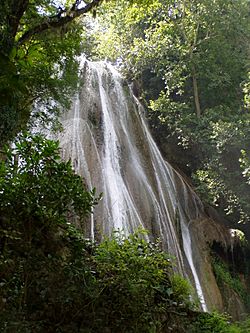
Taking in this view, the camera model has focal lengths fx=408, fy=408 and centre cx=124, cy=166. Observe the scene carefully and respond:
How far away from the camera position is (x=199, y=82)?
17.8 meters

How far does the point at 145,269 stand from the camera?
4082mm

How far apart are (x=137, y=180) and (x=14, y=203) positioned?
8703mm

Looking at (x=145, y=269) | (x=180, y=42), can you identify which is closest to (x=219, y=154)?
(x=180, y=42)

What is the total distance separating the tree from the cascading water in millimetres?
2422

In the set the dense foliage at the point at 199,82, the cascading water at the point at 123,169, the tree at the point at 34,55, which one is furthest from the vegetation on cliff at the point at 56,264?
the dense foliage at the point at 199,82

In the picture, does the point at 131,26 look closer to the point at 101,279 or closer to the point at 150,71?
the point at 150,71

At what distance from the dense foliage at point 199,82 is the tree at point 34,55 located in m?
7.54

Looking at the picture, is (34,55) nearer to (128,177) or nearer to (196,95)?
(128,177)

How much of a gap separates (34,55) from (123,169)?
6.13m

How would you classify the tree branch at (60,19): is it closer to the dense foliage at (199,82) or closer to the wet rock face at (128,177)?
the wet rock face at (128,177)

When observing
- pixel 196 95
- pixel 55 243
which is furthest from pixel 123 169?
pixel 55 243

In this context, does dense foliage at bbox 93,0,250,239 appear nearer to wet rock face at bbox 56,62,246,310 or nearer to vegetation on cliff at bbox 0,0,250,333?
wet rock face at bbox 56,62,246,310

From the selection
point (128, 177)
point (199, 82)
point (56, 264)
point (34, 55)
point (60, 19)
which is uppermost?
point (199, 82)

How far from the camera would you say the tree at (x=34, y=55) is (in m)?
5.79
